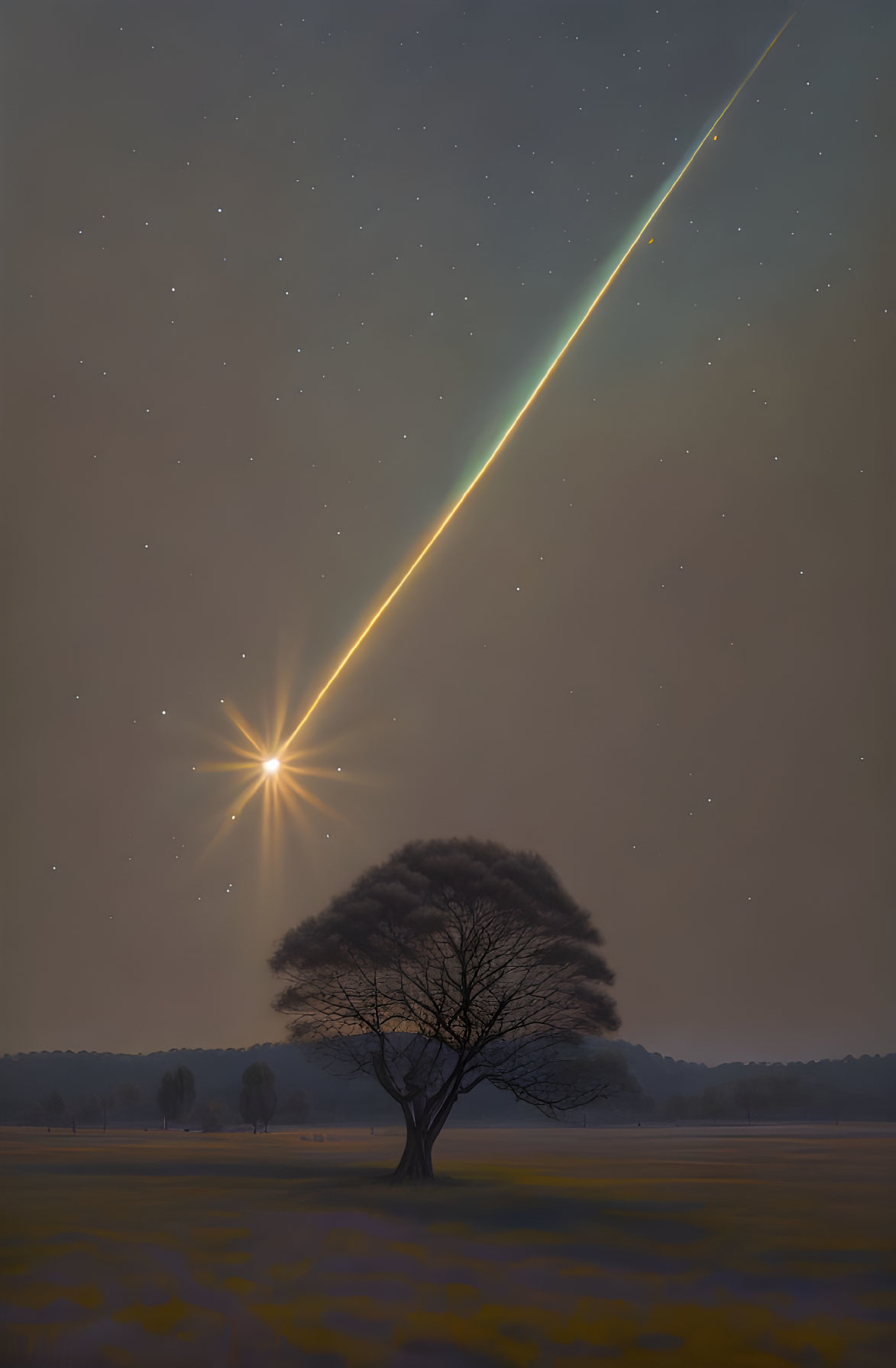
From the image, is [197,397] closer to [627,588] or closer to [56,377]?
[56,377]

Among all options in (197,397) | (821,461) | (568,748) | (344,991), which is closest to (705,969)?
(568,748)

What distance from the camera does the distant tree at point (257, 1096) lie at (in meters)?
3.50

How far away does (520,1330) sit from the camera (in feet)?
8.88

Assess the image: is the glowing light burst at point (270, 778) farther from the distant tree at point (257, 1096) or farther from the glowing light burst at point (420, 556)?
the distant tree at point (257, 1096)

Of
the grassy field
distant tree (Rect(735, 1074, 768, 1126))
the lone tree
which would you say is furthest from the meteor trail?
distant tree (Rect(735, 1074, 768, 1126))

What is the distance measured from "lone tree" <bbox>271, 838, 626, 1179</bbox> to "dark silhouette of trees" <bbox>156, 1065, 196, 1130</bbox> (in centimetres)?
36

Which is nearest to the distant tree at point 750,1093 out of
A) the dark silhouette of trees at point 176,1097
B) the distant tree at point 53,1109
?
the dark silhouette of trees at point 176,1097

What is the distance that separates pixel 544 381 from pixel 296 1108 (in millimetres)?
2486

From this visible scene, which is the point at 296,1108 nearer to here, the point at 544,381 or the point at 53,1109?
the point at 53,1109

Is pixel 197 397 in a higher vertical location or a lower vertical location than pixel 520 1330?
higher

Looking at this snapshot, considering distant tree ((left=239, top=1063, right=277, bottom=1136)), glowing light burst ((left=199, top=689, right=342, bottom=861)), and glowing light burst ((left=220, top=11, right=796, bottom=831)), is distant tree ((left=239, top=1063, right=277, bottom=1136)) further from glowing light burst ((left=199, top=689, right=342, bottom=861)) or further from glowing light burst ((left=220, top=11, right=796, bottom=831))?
glowing light burst ((left=220, top=11, right=796, bottom=831))

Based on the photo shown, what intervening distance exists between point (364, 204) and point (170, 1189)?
318 centimetres

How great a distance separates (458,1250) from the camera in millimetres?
2967

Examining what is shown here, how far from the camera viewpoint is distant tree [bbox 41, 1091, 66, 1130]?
339cm
